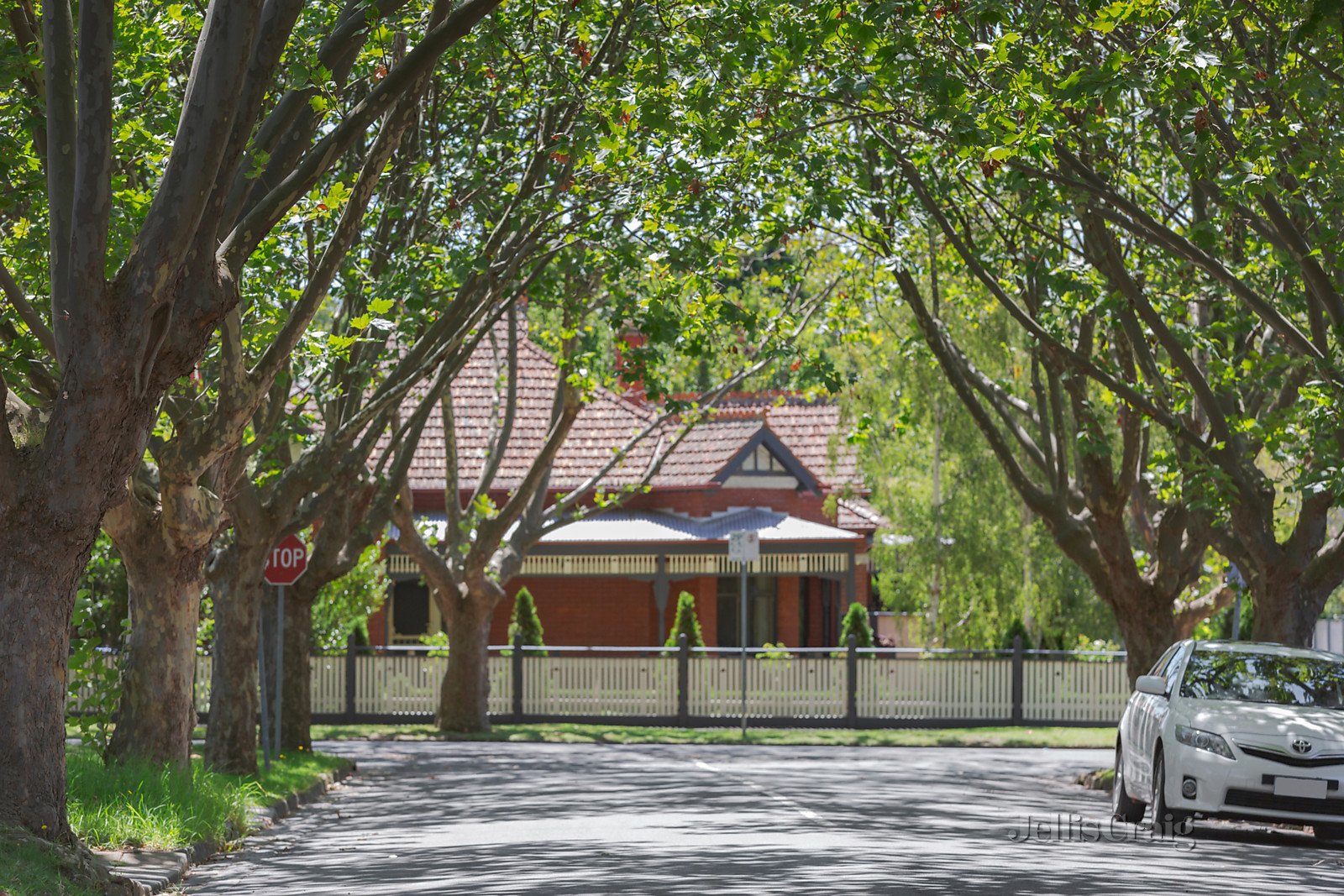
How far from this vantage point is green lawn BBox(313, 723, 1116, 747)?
28.0 meters

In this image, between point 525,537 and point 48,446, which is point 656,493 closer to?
point 525,537

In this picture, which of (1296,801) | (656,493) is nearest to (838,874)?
(1296,801)

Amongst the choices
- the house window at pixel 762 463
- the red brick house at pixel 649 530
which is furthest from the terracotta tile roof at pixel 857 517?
the house window at pixel 762 463

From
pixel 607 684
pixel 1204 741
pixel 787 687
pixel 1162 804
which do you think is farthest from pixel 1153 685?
pixel 607 684

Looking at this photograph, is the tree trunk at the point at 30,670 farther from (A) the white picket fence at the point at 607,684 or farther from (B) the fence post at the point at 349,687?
(A) the white picket fence at the point at 607,684

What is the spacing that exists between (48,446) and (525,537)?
18059mm

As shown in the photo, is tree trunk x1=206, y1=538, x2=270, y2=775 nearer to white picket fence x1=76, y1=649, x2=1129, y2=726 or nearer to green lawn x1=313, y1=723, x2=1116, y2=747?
green lawn x1=313, y1=723, x2=1116, y2=747

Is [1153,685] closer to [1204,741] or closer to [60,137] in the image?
[1204,741]

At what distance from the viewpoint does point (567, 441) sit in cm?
3950

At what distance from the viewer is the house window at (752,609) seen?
135 feet

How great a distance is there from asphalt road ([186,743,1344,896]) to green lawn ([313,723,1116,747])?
5549 mm

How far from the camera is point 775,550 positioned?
119 feet

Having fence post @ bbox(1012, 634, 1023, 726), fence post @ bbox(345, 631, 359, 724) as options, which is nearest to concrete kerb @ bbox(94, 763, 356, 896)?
fence post @ bbox(345, 631, 359, 724)

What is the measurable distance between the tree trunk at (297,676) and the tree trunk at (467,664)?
15.8 feet
